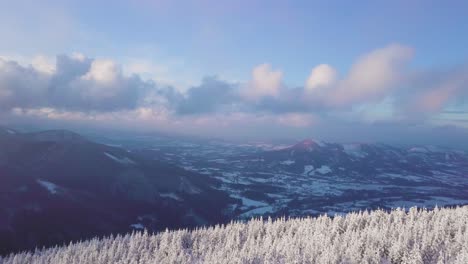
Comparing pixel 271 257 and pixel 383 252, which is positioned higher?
pixel 383 252

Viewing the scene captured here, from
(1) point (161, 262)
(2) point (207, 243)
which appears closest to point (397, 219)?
(2) point (207, 243)

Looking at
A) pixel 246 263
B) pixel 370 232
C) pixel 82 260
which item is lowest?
pixel 82 260

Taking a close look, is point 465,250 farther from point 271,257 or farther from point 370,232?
point 271,257

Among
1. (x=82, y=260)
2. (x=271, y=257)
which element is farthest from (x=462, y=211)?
(x=82, y=260)

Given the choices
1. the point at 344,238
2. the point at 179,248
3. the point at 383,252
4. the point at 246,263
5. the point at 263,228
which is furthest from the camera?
the point at 263,228

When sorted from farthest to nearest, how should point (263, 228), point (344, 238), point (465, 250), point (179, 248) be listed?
point (263, 228) → point (179, 248) → point (344, 238) → point (465, 250)

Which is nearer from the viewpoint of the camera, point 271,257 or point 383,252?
point 383,252
